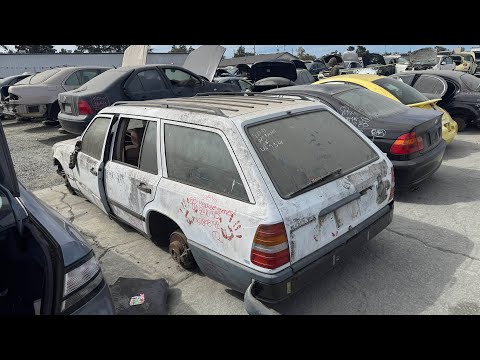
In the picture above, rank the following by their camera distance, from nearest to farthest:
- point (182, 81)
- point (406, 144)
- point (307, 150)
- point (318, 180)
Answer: point (318, 180), point (307, 150), point (406, 144), point (182, 81)

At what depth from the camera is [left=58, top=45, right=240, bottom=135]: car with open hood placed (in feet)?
23.3

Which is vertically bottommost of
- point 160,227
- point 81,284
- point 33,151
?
point 33,151

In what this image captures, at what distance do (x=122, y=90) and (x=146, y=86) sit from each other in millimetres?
559

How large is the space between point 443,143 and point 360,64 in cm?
1928

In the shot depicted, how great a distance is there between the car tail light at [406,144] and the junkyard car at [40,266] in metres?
3.66

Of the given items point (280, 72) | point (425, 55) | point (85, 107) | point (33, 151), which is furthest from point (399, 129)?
point (425, 55)

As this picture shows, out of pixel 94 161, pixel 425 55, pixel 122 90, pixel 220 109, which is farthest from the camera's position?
pixel 425 55

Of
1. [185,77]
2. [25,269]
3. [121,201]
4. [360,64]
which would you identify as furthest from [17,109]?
[360,64]

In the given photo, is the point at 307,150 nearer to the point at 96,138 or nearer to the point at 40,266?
the point at 40,266

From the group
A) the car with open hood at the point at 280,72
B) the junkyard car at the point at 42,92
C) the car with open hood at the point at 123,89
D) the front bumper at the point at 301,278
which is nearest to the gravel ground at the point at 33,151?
the junkyard car at the point at 42,92

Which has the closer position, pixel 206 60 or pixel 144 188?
pixel 144 188

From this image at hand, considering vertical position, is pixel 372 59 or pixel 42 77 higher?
pixel 42 77

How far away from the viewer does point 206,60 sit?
9.82 meters
